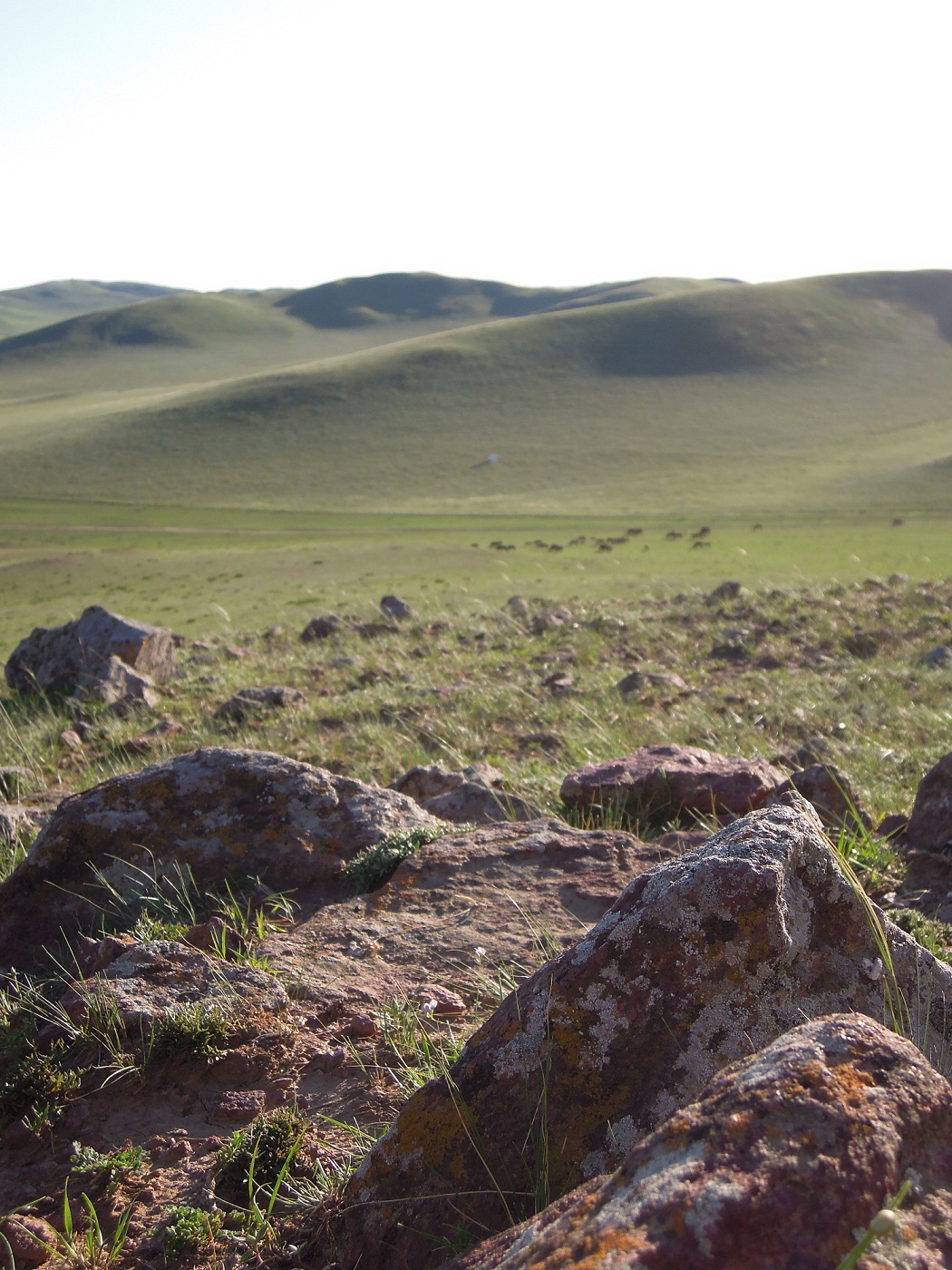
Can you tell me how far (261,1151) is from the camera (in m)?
2.73

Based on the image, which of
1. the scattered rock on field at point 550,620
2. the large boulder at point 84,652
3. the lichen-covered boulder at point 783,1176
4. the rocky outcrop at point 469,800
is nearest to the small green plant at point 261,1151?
the lichen-covered boulder at point 783,1176

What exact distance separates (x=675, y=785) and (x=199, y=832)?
2.61 meters

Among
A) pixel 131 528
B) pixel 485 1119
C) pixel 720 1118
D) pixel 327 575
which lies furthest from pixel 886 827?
pixel 131 528

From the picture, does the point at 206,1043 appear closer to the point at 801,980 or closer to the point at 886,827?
the point at 801,980

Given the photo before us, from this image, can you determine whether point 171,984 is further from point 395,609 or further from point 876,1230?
point 395,609

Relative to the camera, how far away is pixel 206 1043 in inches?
128

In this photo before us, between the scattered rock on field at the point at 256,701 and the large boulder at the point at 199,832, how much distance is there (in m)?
4.81

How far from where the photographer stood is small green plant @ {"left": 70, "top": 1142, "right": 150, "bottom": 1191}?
278 cm

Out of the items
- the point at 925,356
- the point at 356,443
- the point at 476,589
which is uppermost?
the point at 925,356

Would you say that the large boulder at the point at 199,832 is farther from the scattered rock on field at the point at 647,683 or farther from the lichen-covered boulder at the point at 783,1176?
the scattered rock on field at the point at 647,683

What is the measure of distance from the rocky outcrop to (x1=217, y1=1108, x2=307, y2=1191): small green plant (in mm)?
2749

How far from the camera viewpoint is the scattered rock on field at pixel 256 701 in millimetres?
10031

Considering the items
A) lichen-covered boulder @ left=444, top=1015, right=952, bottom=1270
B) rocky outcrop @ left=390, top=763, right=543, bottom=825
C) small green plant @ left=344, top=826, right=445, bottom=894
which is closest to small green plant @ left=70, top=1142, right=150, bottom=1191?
lichen-covered boulder @ left=444, top=1015, right=952, bottom=1270

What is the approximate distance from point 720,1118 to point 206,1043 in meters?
2.04
